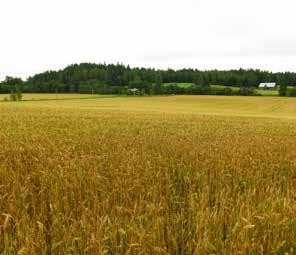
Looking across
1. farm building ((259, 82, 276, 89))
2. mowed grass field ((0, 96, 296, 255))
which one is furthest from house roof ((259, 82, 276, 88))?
mowed grass field ((0, 96, 296, 255))

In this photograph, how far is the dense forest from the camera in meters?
113

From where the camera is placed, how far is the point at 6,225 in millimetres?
3455

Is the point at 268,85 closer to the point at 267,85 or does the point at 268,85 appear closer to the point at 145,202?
the point at 267,85

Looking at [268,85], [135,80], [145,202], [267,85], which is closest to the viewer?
[145,202]

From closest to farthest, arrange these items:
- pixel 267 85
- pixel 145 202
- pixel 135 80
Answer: pixel 145 202 < pixel 135 80 < pixel 267 85

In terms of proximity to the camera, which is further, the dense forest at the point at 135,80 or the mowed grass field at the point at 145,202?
the dense forest at the point at 135,80

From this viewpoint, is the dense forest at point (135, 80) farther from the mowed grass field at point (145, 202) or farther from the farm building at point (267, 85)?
the mowed grass field at point (145, 202)

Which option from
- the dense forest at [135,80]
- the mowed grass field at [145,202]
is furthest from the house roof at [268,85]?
the mowed grass field at [145,202]

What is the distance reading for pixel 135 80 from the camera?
406 ft

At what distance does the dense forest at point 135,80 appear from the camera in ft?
372

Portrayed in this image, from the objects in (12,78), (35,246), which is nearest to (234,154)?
(35,246)

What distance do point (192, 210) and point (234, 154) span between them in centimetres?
310

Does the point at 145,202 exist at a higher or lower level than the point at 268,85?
lower

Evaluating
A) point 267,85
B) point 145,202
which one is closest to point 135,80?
point 267,85
